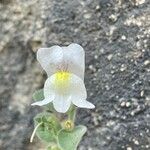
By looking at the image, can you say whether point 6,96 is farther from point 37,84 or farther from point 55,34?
point 55,34

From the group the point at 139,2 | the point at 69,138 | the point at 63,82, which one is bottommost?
the point at 69,138

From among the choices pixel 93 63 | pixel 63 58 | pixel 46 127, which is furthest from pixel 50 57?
pixel 93 63

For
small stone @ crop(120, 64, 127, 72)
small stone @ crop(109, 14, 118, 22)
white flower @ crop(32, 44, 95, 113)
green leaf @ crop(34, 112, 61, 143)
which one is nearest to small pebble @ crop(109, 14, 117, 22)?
small stone @ crop(109, 14, 118, 22)

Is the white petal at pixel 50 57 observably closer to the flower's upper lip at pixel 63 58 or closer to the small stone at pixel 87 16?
the flower's upper lip at pixel 63 58

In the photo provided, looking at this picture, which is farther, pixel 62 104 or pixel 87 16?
pixel 87 16

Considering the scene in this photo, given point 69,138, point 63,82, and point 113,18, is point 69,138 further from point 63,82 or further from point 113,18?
point 113,18

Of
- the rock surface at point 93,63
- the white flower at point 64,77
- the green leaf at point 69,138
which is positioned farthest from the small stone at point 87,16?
the green leaf at point 69,138
